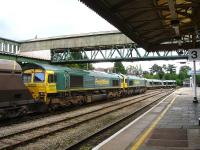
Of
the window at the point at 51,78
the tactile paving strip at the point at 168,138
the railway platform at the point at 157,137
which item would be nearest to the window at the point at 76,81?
the window at the point at 51,78

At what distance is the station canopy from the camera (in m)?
12.9

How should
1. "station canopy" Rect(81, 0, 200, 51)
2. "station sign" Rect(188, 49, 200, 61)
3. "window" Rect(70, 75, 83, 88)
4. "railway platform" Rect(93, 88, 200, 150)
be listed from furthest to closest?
"window" Rect(70, 75, 83, 88), "station sign" Rect(188, 49, 200, 61), "station canopy" Rect(81, 0, 200, 51), "railway platform" Rect(93, 88, 200, 150)

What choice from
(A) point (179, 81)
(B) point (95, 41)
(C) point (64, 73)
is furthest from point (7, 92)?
(A) point (179, 81)

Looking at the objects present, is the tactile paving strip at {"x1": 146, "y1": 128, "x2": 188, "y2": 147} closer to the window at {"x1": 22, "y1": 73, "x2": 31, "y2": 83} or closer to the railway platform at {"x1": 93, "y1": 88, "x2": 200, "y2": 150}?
the railway platform at {"x1": 93, "y1": 88, "x2": 200, "y2": 150}

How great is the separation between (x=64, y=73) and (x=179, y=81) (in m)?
133

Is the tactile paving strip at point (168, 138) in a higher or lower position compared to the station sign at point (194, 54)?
lower

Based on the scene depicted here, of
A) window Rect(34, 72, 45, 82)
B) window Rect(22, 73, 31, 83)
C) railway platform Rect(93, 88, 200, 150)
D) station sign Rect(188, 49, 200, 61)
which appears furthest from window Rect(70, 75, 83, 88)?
railway platform Rect(93, 88, 200, 150)

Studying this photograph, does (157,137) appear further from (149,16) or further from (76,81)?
(76,81)

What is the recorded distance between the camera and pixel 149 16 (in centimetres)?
1534

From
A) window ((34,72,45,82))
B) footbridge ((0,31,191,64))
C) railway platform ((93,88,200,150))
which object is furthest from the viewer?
footbridge ((0,31,191,64))

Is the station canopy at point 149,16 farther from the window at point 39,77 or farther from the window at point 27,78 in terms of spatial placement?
the window at point 27,78

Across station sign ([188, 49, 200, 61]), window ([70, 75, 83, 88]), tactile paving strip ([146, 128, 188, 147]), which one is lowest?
tactile paving strip ([146, 128, 188, 147])

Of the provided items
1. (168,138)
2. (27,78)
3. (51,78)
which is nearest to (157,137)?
(168,138)

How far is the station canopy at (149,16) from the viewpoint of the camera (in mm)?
12883
